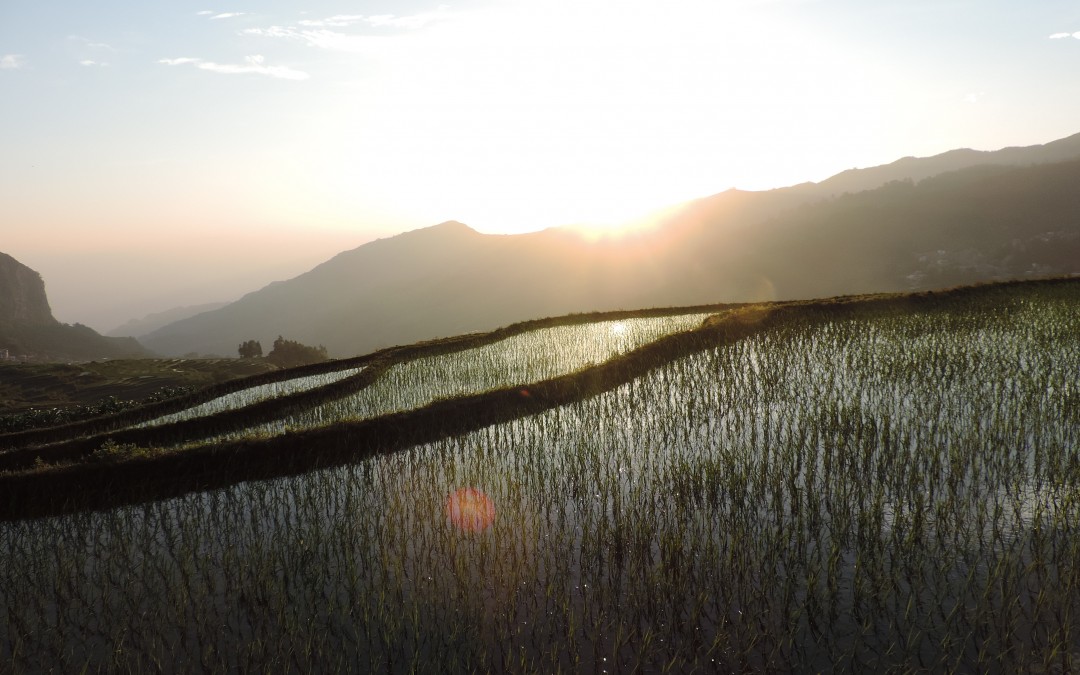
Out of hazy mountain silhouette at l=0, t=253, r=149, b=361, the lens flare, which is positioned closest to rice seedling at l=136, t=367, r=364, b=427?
the lens flare

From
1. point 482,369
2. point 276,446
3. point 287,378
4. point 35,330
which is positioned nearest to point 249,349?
point 287,378

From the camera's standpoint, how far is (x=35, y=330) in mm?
129625

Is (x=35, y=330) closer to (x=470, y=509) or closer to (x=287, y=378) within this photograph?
(x=287, y=378)

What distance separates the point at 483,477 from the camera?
27.5 ft

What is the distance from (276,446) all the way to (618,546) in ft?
22.3

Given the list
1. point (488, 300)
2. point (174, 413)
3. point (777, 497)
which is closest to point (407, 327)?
point (488, 300)

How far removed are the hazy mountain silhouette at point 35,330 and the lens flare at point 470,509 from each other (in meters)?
121

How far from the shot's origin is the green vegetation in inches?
173

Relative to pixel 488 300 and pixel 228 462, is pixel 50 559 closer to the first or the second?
pixel 228 462

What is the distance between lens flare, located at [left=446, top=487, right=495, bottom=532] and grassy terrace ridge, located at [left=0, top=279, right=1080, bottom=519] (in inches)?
124

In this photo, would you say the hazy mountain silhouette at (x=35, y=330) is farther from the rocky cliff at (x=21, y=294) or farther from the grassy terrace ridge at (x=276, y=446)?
the grassy terrace ridge at (x=276, y=446)

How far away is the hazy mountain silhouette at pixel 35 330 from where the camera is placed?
11538 cm

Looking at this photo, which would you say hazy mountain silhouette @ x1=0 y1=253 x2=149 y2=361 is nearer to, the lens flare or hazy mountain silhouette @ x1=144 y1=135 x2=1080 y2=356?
hazy mountain silhouette @ x1=144 y1=135 x2=1080 y2=356

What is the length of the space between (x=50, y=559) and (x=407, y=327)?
179271mm
